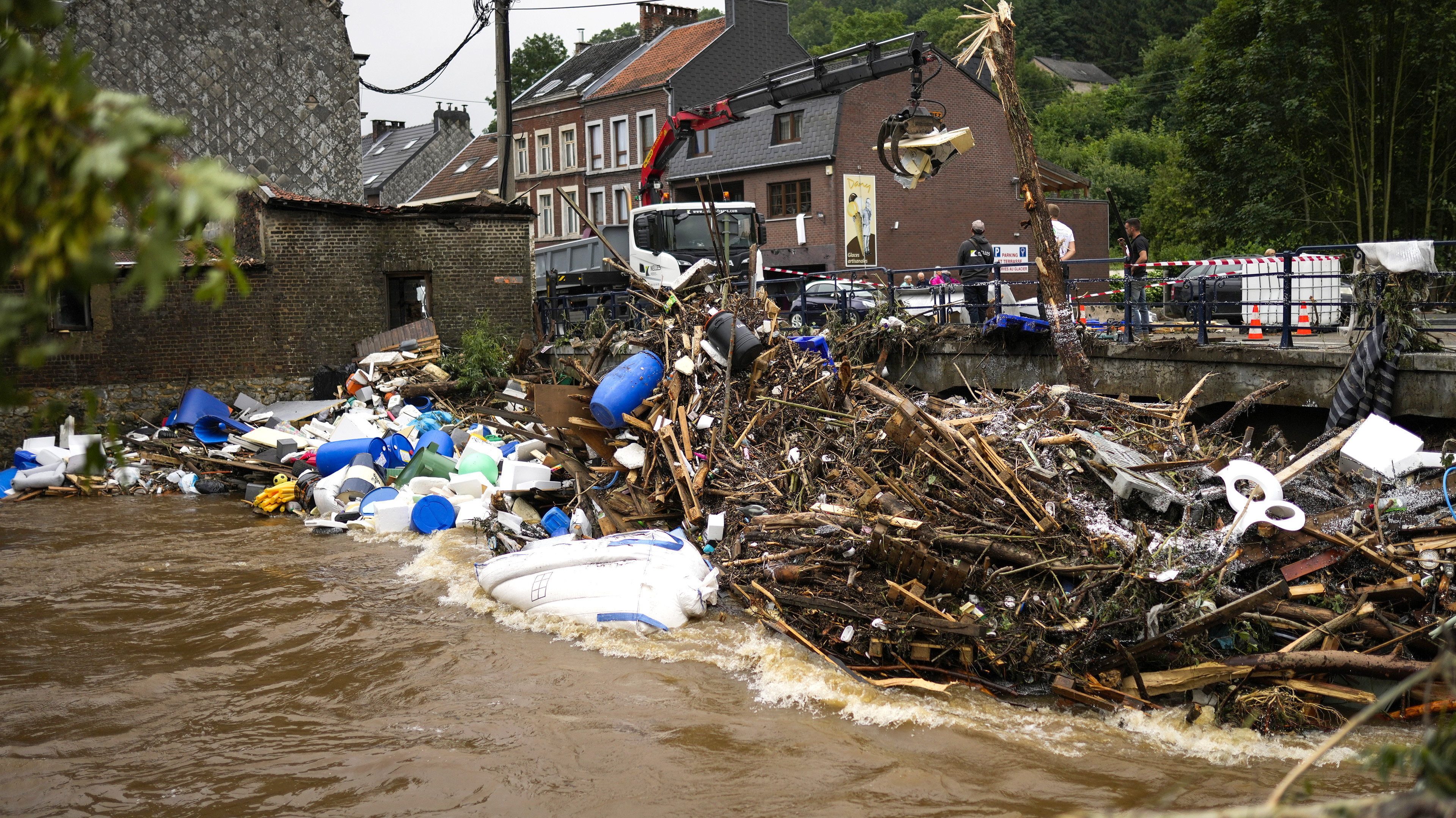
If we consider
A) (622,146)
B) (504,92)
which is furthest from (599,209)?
(504,92)

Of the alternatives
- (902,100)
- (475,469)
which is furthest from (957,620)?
(902,100)

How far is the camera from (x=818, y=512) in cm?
841

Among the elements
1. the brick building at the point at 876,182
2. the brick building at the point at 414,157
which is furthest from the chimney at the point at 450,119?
the brick building at the point at 876,182

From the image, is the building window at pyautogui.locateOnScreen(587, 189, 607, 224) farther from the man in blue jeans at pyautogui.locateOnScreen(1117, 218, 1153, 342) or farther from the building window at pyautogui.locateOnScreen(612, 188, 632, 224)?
the man in blue jeans at pyautogui.locateOnScreen(1117, 218, 1153, 342)

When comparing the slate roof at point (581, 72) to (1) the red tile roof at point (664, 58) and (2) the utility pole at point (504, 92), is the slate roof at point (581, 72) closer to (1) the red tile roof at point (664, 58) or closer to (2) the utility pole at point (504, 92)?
(1) the red tile roof at point (664, 58)

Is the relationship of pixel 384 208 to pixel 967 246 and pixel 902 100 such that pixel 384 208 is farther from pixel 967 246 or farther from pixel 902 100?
pixel 902 100

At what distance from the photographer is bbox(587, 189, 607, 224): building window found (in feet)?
138

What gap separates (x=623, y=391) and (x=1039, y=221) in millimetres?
4888

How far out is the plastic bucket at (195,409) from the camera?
17.6 m

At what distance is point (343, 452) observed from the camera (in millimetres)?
14242

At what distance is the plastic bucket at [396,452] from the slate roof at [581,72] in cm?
3083

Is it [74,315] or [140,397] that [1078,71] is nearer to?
[140,397]

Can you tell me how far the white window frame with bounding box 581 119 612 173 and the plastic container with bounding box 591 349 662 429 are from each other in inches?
1259

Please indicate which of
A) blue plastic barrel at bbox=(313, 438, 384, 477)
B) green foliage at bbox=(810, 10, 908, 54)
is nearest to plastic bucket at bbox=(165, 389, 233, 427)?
blue plastic barrel at bbox=(313, 438, 384, 477)
